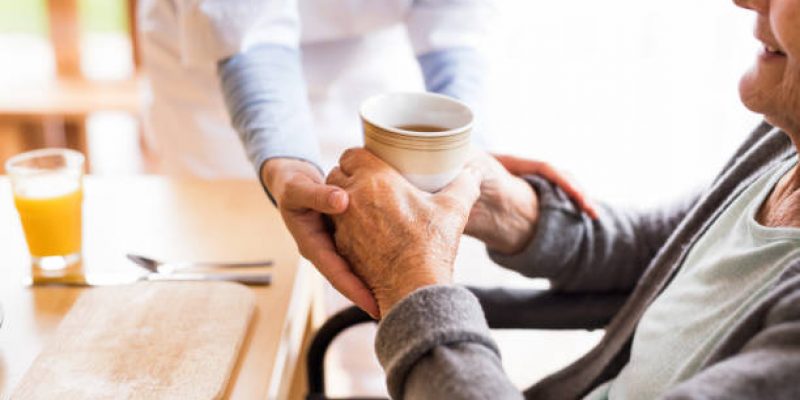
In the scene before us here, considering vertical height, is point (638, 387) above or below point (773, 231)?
below

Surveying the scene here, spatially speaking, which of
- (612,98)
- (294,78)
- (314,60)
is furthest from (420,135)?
(612,98)

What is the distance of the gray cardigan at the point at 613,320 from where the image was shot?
656 millimetres

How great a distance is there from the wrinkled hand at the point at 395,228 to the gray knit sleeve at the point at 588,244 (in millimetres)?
207

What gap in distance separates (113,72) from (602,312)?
243 cm

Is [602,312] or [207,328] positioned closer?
[207,328]

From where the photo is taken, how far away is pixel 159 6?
1500 millimetres

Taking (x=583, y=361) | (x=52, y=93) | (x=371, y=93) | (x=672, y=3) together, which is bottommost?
(x=52, y=93)

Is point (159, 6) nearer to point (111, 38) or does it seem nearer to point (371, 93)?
point (371, 93)

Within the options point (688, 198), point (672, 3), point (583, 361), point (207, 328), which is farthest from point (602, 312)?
point (672, 3)

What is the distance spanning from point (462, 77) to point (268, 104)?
34 cm

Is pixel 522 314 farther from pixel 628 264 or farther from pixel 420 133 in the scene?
pixel 420 133

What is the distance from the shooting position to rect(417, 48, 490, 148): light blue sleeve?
1.28 metres

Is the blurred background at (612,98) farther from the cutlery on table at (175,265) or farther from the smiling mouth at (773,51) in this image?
the smiling mouth at (773,51)

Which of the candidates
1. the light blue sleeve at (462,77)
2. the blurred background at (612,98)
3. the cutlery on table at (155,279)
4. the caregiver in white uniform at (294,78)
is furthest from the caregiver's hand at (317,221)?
the blurred background at (612,98)
